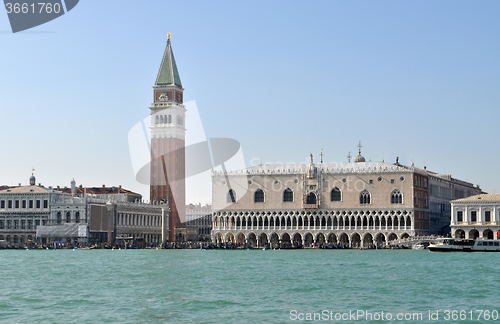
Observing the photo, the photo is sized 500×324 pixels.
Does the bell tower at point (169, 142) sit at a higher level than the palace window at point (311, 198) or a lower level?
higher

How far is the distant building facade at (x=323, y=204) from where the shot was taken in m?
95.4

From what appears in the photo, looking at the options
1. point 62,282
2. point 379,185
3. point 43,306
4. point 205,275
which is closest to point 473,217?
point 379,185

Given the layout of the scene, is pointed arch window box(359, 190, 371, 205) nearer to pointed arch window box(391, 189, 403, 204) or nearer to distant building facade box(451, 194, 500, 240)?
pointed arch window box(391, 189, 403, 204)

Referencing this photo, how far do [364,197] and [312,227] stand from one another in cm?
781

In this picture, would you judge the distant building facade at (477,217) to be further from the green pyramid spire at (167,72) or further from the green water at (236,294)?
the green pyramid spire at (167,72)

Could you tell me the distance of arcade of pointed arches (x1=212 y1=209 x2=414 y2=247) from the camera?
9550cm

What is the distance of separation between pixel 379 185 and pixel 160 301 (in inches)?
2711

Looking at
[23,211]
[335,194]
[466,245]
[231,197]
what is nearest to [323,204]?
[335,194]

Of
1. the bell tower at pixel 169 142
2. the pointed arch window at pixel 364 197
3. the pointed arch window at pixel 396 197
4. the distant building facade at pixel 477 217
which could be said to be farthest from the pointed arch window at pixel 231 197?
the distant building facade at pixel 477 217

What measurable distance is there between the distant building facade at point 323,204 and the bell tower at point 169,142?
2166 cm

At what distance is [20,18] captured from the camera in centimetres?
2520

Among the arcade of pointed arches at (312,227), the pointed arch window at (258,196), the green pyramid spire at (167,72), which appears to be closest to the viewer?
the arcade of pointed arches at (312,227)

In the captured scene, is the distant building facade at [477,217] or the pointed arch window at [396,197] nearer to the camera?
the distant building facade at [477,217]

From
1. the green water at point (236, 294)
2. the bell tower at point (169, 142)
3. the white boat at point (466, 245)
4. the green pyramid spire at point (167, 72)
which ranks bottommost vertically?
the green water at point (236, 294)
